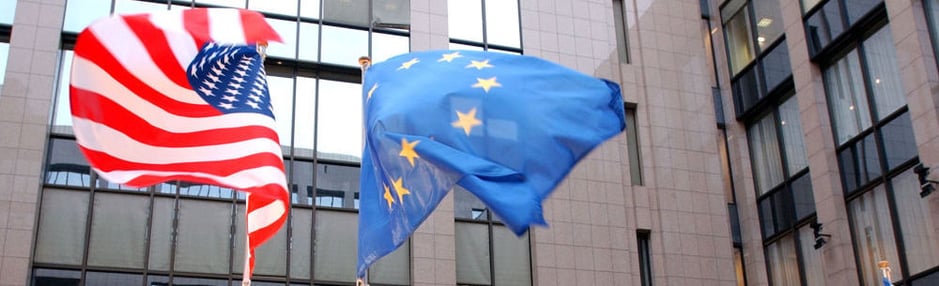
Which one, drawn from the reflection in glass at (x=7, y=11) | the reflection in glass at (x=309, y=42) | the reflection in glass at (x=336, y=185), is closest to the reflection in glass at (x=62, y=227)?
the reflection in glass at (x=7, y=11)

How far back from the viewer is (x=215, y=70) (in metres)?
16.0

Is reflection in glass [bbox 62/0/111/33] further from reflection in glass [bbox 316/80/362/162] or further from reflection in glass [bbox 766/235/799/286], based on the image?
reflection in glass [bbox 766/235/799/286]

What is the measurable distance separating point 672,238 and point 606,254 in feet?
6.45

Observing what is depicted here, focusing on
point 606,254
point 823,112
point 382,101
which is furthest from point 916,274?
point 382,101

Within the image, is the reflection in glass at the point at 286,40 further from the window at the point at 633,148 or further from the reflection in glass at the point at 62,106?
the window at the point at 633,148

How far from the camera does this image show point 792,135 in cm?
3089

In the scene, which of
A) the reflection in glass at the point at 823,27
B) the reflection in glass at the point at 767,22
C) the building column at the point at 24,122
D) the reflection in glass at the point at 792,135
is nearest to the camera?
the building column at the point at 24,122

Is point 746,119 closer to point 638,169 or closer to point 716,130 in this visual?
point 716,130

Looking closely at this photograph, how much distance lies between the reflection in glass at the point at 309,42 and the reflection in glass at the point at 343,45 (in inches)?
7.0

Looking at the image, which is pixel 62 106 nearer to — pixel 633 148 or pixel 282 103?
pixel 282 103

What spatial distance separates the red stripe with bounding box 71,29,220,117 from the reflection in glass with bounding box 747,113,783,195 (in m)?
19.4

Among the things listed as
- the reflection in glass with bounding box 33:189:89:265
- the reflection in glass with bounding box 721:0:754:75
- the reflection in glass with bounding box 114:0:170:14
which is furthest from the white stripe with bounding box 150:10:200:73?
the reflection in glass with bounding box 721:0:754:75

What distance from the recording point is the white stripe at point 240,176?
14.6m

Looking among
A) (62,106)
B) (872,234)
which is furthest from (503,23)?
(62,106)
